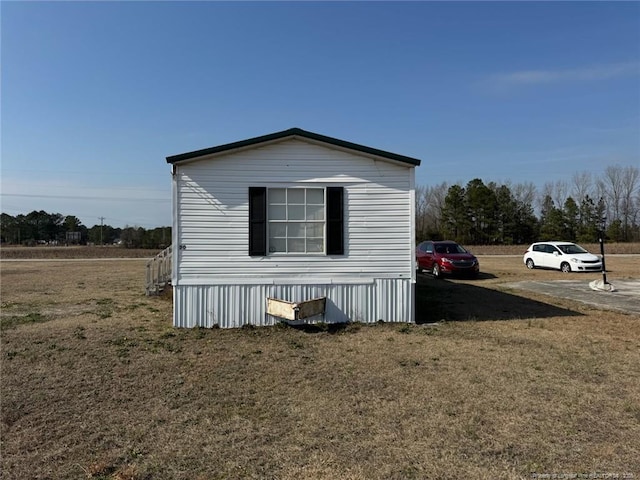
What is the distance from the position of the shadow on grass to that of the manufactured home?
1551 millimetres

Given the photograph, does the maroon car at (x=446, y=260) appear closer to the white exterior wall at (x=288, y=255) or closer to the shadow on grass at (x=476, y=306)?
the shadow on grass at (x=476, y=306)

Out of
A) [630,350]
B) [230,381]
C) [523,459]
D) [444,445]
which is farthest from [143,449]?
[630,350]

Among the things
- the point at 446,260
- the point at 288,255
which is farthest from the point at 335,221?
the point at 446,260

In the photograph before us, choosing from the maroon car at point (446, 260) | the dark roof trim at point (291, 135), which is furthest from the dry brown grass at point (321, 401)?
the maroon car at point (446, 260)

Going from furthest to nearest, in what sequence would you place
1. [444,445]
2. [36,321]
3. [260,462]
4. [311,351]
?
[36,321], [311,351], [444,445], [260,462]

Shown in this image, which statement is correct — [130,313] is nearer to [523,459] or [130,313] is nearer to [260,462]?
[260,462]

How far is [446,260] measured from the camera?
18.6 metres

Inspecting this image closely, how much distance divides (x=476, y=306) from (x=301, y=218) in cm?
510

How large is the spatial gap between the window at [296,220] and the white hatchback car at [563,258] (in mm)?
16348

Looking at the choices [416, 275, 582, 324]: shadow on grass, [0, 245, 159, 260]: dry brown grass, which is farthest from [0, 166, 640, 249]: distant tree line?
[416, 275, 582, 324]: shadow on grass

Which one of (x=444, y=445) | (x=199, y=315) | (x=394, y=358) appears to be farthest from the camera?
(x=199, y=315)

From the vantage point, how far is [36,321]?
9.13 meters

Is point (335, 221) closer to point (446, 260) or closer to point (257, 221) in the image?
point (257, 221)

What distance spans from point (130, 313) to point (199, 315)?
2.59m
